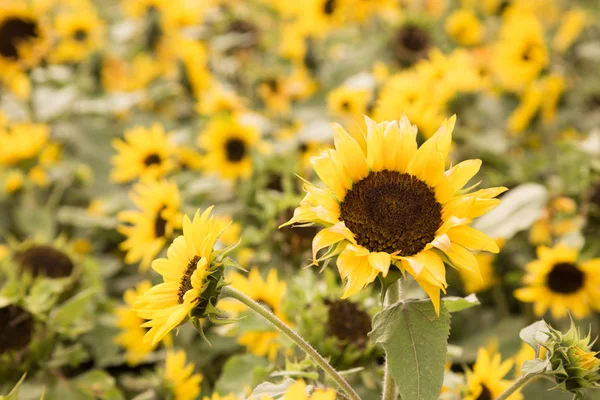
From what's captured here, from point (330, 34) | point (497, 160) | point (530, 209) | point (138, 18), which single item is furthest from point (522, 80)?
point (138, 18)

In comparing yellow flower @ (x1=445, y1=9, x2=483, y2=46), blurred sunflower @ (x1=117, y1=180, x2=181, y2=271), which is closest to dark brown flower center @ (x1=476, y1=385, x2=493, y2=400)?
blurred sunflower @ (x1=117, y1=180, x2=181, y2=271)

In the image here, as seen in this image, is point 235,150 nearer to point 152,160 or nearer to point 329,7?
point 152,160

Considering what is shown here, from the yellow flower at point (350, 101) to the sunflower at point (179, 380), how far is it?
3.10ft

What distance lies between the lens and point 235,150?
5.58ft

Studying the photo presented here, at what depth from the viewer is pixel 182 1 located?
8.28ft

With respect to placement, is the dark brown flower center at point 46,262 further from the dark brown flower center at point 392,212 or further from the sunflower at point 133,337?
the dark brown flower center at point 392,212

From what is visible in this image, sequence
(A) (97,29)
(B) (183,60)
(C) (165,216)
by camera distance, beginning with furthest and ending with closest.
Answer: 1. (A) (97,29)
2. (B) (183,60)
3. (C) (165,216)

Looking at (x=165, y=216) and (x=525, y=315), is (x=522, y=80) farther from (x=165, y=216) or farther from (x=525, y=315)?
(x=165, y=216)

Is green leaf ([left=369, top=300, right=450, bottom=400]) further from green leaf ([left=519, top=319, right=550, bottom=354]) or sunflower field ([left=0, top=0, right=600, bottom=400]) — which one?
green leaf ([left=519, top=319, right=550, bottom=354])

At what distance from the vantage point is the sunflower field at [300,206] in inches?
27.6

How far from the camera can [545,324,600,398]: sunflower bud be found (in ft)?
2.25

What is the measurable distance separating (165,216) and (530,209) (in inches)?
31.2

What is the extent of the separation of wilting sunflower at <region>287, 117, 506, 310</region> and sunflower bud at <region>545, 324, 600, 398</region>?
0.15m

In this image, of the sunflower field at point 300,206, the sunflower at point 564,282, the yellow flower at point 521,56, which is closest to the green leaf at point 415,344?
the sunflower field at point 300,206
